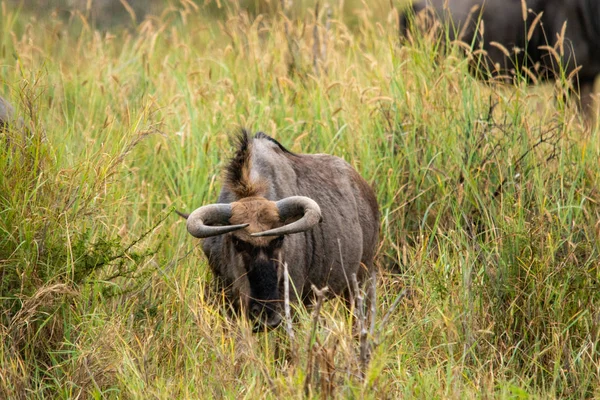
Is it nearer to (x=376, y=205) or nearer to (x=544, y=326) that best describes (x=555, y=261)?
(x=544, y=326)

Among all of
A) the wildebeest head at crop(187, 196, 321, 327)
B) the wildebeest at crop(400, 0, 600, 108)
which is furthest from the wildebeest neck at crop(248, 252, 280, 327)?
the wildebeest at crop(400, 0, 600, 108)

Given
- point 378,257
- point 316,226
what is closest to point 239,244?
point 316,226

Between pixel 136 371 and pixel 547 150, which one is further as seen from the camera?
pixel 547 150

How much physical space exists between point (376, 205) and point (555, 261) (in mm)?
1652

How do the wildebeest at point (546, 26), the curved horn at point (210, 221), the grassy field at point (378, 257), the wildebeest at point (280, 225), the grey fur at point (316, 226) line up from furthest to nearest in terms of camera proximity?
1. the wildebeest at point (546, 26)
2. the grey fur at point (316, 226)
3. the wildebeest at point (280, 225)
4. the curved horn at point (210, 221)
5. the grassy field at point (378, 257)

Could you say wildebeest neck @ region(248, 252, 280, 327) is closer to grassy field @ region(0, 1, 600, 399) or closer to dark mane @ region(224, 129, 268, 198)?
grassy field @ region(0, 1, 600, 399)

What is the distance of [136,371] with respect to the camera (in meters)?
4.40

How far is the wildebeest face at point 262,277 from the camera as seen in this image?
16.9ft

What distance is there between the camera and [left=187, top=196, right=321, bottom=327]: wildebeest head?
5.14 metres

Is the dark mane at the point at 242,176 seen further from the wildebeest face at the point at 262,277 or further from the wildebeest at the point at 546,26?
the wildebeest at the point at 546,26

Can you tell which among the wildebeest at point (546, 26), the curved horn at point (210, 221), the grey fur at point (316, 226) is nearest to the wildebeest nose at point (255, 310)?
the grey fur at point (316, 226)

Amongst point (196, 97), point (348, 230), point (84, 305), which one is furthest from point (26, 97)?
point (196, 97)

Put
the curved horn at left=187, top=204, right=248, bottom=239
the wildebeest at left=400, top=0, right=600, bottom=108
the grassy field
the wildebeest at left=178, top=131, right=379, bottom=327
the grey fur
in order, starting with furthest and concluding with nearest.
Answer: the wildebeest at left=400, top=0, right=600, bottom=108 → the grey fur → the wildebeest at left=178, top=131, right=379, bottom=327 → the curved horn at left=187, top=204, right=248, bottom=239 → the grassy field

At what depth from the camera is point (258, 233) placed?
5062 mm
